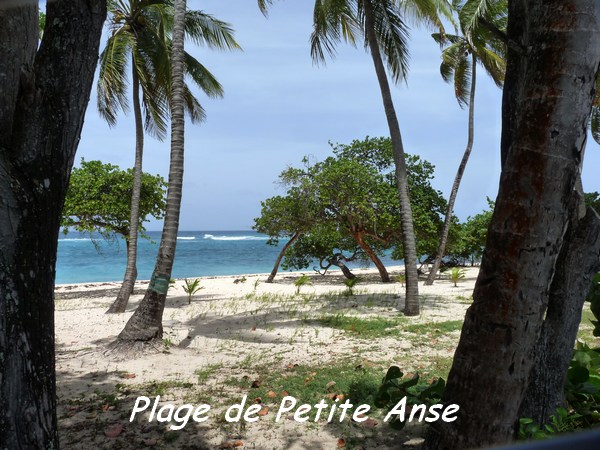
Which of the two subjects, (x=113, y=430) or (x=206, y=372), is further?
(x=206, y=372)

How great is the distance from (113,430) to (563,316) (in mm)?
3570

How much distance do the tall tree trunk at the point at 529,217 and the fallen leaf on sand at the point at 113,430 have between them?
2.87 metres

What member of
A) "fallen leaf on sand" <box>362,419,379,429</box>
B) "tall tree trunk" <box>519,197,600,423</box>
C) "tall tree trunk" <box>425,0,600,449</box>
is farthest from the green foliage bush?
"fallen leaf on sand" <box>362,419,379,429</box>

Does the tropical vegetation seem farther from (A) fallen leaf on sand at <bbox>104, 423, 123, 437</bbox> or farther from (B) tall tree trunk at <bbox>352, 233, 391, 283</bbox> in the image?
(A) fallen leaf on sand at <bbox>104, 423, 123, 437</bbox>

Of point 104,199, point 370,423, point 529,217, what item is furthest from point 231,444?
point 104,199

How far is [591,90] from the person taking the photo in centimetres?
236

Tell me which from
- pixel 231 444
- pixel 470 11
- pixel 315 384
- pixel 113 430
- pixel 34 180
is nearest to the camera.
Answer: pixel 34 180

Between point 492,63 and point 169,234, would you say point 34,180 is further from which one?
point 492,63

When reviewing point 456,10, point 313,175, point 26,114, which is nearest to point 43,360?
point 26,114

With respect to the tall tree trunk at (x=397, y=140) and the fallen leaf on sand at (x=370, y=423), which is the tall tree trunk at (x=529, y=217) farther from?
the tall tree trunk at (x=397, y=140)

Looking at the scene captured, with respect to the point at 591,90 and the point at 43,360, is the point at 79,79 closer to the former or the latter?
the point at 43,360

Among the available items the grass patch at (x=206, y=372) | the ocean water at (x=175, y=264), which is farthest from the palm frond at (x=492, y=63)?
the ocean water at (x=175, y=264)

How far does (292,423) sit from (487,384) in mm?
2335

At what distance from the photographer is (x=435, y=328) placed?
351 inches
